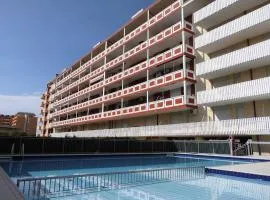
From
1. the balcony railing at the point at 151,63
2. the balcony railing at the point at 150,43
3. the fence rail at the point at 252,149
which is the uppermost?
the balcony railing at the point at 150,43

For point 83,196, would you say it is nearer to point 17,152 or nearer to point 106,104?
point 17,152

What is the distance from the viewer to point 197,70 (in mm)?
28406

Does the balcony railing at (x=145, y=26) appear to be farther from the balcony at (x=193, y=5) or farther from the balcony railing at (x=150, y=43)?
the balcony railing at (x=150, y=43)

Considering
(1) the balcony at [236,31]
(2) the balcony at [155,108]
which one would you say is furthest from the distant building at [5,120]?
(1) the balcony at [236,31]

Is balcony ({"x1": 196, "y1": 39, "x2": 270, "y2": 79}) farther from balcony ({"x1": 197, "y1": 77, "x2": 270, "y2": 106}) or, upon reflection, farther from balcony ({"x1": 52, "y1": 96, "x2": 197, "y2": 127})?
balcony ({"x1": 52, "y1": 96, "x2": 197, "y2": 127})

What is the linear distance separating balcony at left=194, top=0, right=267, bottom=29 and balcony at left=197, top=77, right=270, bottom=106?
308 inches

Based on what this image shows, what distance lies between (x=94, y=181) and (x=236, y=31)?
19.4 metres

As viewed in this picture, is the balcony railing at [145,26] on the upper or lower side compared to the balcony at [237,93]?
upper

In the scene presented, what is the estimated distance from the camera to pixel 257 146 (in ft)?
76.0

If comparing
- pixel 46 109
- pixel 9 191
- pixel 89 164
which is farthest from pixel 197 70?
pixel 46 109

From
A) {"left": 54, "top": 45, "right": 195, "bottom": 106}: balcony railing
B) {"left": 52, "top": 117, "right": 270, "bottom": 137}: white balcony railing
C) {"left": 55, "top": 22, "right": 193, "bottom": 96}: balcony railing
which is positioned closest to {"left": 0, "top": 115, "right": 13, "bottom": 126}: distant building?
{"left": 55, "top": 22, "right": 193, "bottom": 96}: balcony railing

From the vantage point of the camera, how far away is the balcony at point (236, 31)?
2272 cm

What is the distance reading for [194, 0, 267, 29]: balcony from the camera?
83.1 feet

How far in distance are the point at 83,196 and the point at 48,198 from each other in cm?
117
